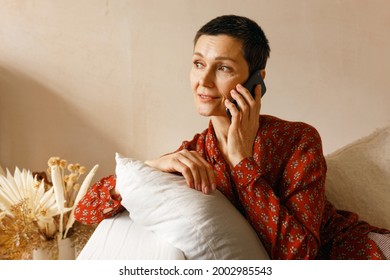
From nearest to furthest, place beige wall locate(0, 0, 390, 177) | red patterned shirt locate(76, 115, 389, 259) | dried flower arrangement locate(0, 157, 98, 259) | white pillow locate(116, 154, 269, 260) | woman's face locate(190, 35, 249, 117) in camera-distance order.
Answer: white pillow locate(116, 154, 269, 260)
red patterned shirt locate(76, 115, 389, 259)
woman's face locate(190, 35, 249, 117)
dried flower arrangement locate(0, 157, 98, 259)
beige wall locate(0, 0, 390, 177)

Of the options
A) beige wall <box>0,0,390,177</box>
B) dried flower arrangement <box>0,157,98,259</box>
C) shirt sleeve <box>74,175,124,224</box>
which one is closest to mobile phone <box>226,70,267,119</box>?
shirt sleeve <box>74,175,124,224</box>

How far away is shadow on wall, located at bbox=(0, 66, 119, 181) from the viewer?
6.51ft

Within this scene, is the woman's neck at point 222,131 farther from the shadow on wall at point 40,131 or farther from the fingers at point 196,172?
the shadow on wall at point 40,131

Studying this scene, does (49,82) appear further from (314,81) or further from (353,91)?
(353,91)

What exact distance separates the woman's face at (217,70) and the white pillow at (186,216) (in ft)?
0.80

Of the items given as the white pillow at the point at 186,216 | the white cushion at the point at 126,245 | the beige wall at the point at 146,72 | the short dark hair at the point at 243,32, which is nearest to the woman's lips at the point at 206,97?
the short dark hair at the point at 243,32

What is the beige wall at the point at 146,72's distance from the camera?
6.26 feet

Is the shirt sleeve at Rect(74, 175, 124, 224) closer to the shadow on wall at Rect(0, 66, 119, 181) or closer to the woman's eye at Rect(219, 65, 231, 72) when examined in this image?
the woman's eye at Rect(219, 65, 231, 72)

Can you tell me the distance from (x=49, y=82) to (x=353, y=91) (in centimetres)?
135

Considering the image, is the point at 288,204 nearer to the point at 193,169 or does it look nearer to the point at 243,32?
the point at 193,169

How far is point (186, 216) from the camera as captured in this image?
987 millimetres

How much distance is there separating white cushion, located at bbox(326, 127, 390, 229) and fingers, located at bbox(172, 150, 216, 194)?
532 mm

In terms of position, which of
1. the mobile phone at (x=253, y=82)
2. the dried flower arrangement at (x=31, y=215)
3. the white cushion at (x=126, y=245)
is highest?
the mobile phone at (x=253, y=82)

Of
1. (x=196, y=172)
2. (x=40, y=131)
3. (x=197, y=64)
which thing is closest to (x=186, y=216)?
(x=196, y=172)
